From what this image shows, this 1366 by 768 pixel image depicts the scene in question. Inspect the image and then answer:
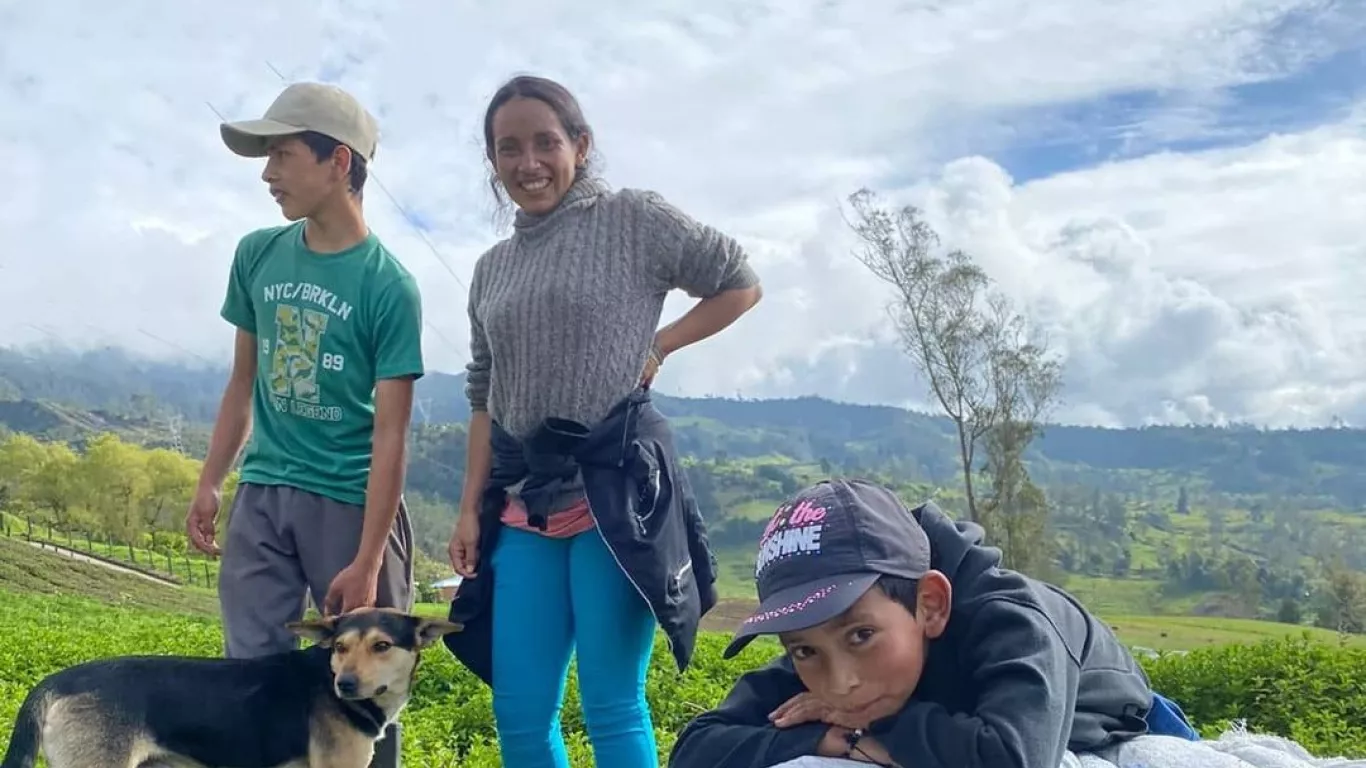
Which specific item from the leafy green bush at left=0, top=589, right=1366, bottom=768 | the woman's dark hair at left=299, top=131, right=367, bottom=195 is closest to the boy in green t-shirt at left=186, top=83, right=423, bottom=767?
the woman's dark hair at left=299, top=131, right=367, bottom=195

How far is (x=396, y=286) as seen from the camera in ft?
10.5

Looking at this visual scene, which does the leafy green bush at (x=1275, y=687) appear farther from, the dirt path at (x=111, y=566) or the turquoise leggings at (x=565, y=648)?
the dirt path at (x=111, y=566)

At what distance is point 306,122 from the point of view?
315 centimetres

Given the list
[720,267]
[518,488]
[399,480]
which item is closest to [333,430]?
[399,480]

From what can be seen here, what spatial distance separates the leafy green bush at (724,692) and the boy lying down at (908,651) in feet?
9.00

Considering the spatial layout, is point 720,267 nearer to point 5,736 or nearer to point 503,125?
point 503,125

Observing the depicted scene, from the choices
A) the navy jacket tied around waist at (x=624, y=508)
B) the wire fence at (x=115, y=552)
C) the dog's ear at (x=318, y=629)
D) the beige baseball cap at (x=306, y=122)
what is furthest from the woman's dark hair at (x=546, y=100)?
the wire fence at (x=115, y=552)

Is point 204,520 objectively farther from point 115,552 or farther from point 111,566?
point 115,552

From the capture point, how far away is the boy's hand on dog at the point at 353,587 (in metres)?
3.14

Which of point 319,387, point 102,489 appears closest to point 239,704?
point 319,387

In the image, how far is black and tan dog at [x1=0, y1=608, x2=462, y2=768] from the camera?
3018 millimetres

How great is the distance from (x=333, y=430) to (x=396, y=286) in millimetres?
456

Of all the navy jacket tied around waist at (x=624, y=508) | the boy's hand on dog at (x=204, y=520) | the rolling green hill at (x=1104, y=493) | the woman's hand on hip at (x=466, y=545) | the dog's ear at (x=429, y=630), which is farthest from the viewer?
the rolling green hill at (x=1104, y=493)

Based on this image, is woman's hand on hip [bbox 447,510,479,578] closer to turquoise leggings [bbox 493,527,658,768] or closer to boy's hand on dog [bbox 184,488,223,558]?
turquoise leggings [bbox 493,527,658,768]
